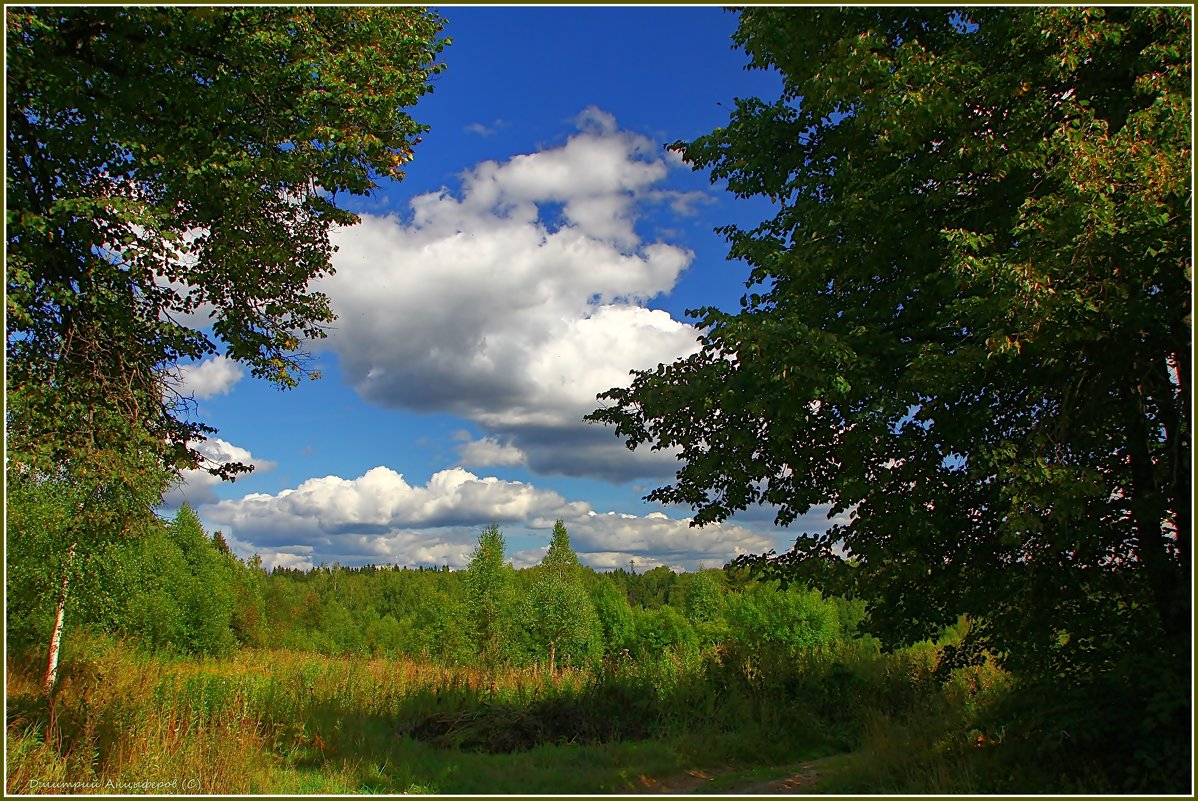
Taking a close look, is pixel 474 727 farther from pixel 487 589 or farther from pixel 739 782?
pixel 487 589

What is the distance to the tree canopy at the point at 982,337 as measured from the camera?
636 cm

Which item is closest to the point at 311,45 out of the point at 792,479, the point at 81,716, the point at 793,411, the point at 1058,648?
the point at 793,411

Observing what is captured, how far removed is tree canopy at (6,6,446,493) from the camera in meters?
7.82

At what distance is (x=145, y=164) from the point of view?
7910 millimetres

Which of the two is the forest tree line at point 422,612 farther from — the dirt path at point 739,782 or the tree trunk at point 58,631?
the dirt path at point 739,782

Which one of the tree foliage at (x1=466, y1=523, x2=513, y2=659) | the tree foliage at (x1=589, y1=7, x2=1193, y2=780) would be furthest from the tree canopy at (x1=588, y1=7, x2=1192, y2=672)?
the tree foliage at (x1=466, y1=523, x2=513, y2=659)

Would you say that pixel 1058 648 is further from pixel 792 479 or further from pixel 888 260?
pixel 888 260

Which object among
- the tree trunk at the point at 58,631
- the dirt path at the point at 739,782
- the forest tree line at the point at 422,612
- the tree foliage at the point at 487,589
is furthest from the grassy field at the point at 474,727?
the tree foliage at the point at 487,589

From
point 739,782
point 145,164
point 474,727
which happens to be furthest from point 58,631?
point 739,782

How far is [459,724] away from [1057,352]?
11.1m

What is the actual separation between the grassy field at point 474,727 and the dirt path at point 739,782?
7cm

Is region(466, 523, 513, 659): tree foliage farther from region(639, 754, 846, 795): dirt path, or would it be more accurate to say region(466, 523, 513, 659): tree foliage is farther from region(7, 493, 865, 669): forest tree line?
region(639, 754, 846, 795): dirt path

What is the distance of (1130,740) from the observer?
6625 millimetres

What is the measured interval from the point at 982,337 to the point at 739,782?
686 cm
